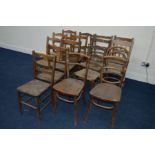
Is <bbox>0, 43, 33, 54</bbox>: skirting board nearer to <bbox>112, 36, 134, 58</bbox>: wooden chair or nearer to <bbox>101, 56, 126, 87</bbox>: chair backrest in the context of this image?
<bbox>112, 36, 134, 58</bbox>: wooden chair

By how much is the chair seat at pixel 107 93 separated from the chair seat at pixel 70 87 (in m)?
0.20

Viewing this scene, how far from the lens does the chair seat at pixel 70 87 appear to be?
2109 mm

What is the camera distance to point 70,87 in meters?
2.21

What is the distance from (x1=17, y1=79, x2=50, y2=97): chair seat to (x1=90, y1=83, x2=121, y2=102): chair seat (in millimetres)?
671

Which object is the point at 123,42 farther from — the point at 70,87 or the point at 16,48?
the point at 16,48

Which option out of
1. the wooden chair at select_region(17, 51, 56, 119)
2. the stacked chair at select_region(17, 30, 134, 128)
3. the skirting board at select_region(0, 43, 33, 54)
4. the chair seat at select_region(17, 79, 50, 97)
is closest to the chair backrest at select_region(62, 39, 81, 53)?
the stacked chair at select_region(17, 30, 134, 128)

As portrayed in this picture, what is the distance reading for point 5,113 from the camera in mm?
2350

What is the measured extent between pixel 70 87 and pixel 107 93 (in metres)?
0.51

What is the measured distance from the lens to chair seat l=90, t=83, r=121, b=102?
202cm

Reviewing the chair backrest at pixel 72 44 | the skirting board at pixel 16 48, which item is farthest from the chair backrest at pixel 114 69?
the skirting board at pixel 16 48

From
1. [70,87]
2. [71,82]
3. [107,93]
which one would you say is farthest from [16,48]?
[107,93]

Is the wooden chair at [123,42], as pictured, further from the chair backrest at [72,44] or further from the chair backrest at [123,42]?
the chair backrest at [72,44]

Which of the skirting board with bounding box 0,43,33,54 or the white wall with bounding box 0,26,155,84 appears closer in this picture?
the white wall with bounding box 0,26,155,84
